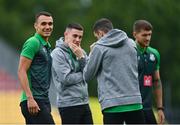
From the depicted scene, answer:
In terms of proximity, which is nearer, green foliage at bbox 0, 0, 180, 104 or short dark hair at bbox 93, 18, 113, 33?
short dark hair at bbox 93, 18, 113, 33

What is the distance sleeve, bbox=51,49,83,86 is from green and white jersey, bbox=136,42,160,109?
95 centimetres

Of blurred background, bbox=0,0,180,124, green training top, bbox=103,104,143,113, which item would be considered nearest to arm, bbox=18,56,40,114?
green training top, bbox=103,104,143,113

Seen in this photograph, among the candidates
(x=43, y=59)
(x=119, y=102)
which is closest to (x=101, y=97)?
(x=119, y=102)

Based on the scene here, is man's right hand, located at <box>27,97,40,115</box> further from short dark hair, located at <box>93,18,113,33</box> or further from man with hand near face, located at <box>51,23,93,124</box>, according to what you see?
short dark hair, located at <box>93,18,113,33</box>

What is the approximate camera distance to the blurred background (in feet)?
70.0

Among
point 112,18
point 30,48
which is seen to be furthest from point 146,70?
point 112,18

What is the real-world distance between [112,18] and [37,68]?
35.4 m

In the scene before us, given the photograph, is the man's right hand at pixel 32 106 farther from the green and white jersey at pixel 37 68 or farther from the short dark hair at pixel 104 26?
the short dark hair at pixel 104 26

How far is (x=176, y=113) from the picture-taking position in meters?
41.5

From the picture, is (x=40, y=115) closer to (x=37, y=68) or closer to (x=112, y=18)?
(x=37, y=68)

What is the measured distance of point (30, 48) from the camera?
10656 mm

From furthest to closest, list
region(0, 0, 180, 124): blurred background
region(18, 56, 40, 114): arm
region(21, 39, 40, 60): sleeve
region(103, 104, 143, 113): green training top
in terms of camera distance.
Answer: region(0, 0, 180, 124): blurred background, region(21, 39, 40, 60): sleeve, region(18, 56, 40, 114): arm, region(103, 104, 143, 113): green training top

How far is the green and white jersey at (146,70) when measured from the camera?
12039 mm

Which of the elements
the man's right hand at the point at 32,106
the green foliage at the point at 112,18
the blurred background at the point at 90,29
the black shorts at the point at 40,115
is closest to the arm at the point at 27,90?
the man's right hand at the point at 32,106
